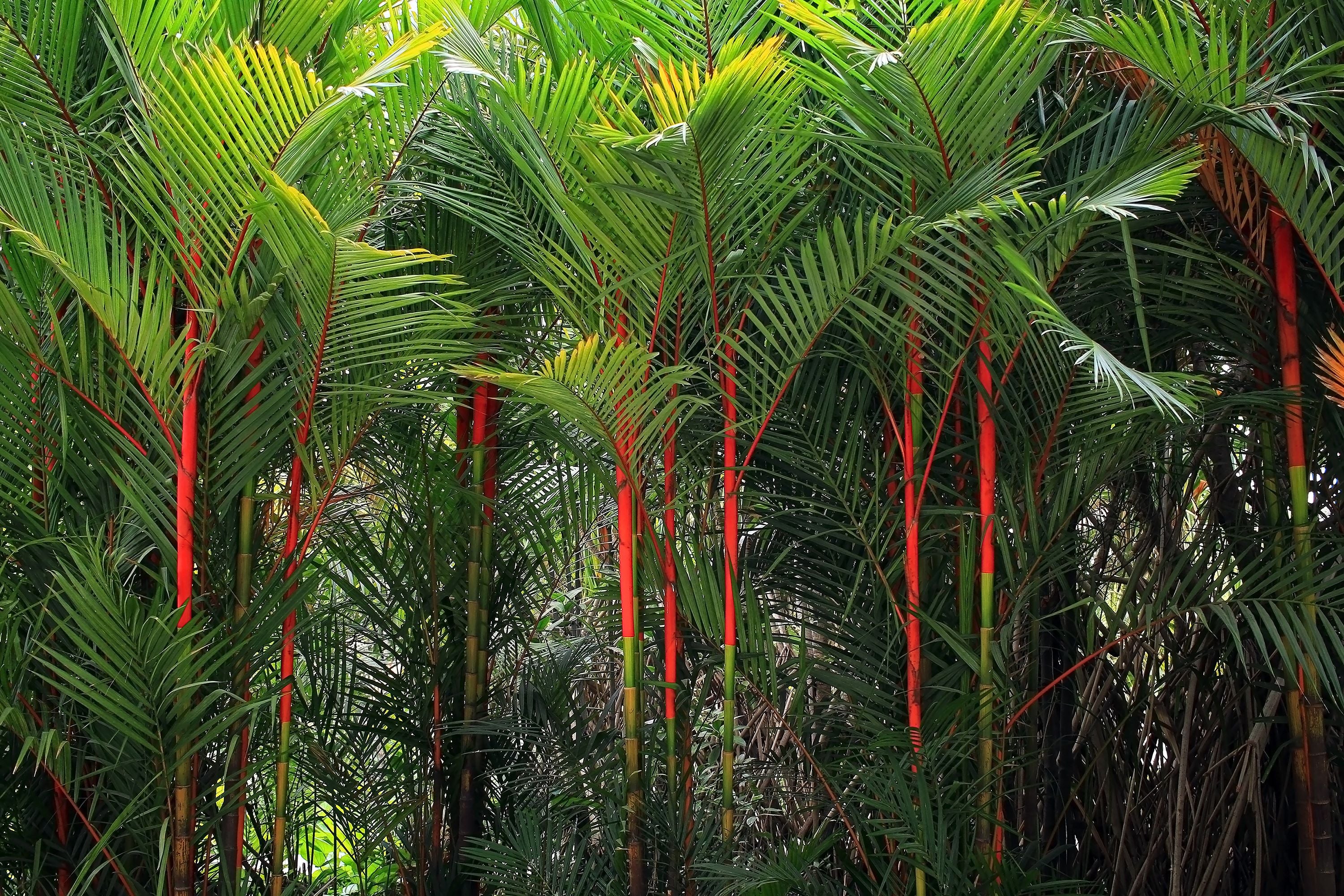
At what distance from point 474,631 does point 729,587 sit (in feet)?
2.01

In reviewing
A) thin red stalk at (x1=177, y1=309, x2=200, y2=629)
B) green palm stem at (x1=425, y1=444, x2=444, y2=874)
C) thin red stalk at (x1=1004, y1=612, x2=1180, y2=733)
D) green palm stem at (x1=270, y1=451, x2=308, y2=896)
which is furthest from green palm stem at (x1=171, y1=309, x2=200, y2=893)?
thin red stalk at (x1=1004, y1=612, x2=1180, y2=733)

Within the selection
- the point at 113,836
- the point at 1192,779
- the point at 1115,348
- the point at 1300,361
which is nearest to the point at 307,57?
the point at 113,836

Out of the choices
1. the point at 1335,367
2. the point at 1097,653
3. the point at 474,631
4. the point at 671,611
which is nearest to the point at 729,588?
the point at 671,611

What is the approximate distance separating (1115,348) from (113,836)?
1645 mm

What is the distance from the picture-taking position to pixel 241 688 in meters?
1.73

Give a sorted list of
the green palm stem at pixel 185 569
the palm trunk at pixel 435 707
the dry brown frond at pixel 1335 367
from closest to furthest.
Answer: the dry brown frond at pixel 1335 367 < the green palm stem at pixel 185 569 < the palm trunk at pixel 435 707

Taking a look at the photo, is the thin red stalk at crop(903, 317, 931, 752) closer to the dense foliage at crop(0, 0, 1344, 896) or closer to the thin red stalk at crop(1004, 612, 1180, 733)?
the dense foliage at crop(0, 0, 1344, 896)

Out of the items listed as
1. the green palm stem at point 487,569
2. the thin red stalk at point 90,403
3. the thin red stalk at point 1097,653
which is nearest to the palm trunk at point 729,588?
the thin red stalk at point 1097,653

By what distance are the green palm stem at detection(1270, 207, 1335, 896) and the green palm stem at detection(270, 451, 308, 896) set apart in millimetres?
1397

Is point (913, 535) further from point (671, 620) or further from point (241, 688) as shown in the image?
point (241, 688)

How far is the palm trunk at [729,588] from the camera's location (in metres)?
1.72

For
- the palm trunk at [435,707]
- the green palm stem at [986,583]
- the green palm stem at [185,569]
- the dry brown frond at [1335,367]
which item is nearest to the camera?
the dry brown frond at [1335,367]

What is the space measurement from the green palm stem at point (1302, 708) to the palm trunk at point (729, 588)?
0.78 m

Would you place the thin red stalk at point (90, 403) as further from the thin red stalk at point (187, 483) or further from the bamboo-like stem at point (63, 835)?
the bamboo-like stem at point (63, 835)
